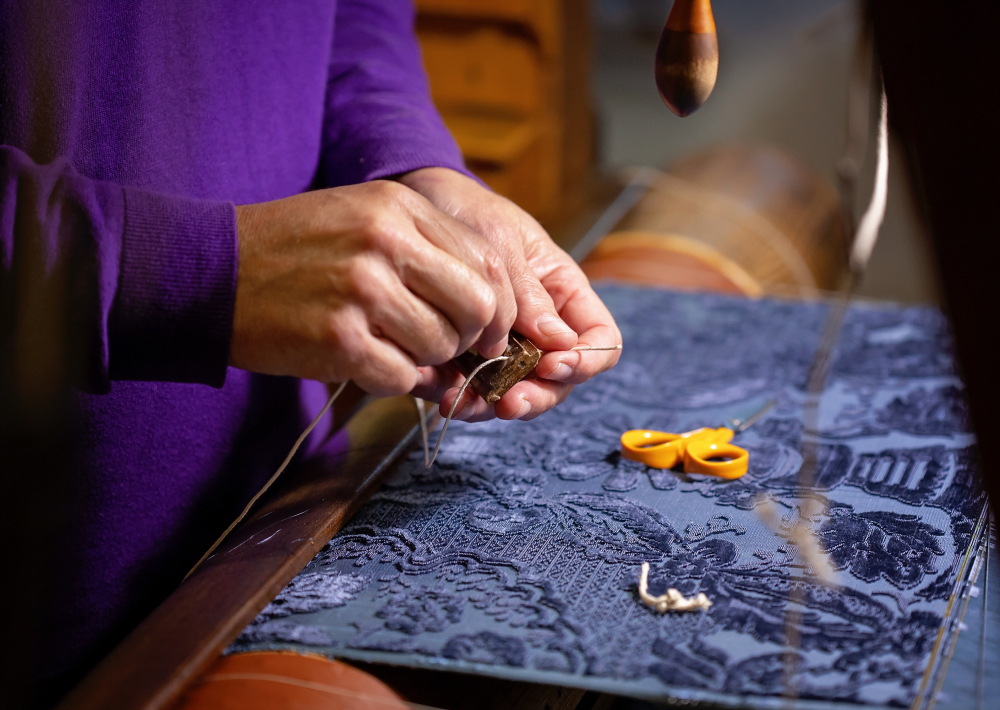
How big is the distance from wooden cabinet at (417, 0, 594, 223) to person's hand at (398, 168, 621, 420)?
1444 mm

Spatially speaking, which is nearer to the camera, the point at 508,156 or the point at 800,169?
the point at 800,169

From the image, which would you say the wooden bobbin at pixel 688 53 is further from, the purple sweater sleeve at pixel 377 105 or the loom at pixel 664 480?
the purple sweater sleeve at pixel 377 105

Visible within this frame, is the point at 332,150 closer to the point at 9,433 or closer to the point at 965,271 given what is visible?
the point at 9,433

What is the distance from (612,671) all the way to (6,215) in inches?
17.7

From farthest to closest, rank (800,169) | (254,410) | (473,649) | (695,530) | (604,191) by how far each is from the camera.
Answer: (604,191) < (800,169) < (254,410) < (695,530) < (473,649)

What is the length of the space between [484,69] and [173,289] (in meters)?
1.94

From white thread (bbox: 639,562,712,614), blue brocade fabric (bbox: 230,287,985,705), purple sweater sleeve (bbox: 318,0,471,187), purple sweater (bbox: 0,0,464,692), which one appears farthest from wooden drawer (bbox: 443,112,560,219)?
white thread (bbox: 639,562,712,614)

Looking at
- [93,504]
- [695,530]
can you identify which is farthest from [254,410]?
[695,530]

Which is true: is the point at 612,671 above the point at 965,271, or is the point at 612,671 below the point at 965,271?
below

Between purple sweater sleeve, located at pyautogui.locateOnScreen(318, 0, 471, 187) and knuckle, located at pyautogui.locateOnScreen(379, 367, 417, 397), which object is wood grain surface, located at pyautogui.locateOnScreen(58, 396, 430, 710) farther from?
purple sweater sleeve, located at pyautogui.locateOnScreen(318, 0, 471, 187)

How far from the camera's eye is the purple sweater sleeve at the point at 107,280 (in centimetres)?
50

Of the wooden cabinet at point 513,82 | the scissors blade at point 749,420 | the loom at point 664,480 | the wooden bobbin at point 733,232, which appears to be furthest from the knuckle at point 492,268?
the wooden cabinet at point 513,82

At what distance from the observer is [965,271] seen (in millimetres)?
401

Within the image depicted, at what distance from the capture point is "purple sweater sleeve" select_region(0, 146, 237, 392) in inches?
19.6
